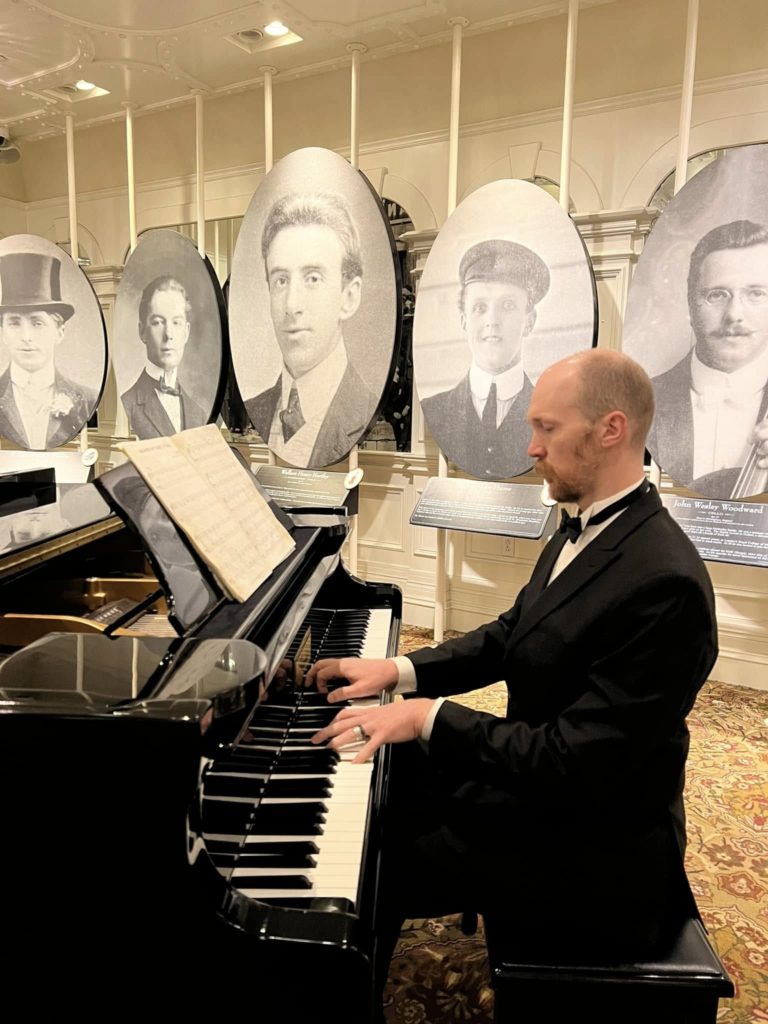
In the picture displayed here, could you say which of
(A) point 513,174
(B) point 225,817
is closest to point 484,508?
(A) point 513,174

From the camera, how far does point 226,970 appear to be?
0.92m

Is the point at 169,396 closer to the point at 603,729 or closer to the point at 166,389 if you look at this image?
the point at 166,389

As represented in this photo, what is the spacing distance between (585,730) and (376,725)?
383mm

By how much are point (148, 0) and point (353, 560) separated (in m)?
3.22

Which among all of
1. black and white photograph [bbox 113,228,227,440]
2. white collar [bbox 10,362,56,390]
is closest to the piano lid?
black and white photograph [bbox 113,228,227,440]

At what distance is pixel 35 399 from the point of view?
17.7ft

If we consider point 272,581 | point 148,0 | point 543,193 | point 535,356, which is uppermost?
point 148,0

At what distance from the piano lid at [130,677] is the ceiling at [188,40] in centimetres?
383

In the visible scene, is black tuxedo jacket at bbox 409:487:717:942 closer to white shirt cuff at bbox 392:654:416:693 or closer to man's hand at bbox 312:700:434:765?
man's hand at bbox 312:700:434:765

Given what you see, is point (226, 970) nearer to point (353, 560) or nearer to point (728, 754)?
point (728, 754)

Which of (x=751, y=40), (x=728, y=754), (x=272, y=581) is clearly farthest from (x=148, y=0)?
(x=728, y=754)

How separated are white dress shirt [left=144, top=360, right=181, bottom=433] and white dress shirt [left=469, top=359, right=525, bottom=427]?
2.09 meters

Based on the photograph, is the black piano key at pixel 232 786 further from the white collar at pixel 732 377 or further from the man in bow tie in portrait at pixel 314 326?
the man in bow tie in portrait at pixel 314 326

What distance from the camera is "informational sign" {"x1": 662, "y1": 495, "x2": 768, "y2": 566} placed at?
3.28 meters
